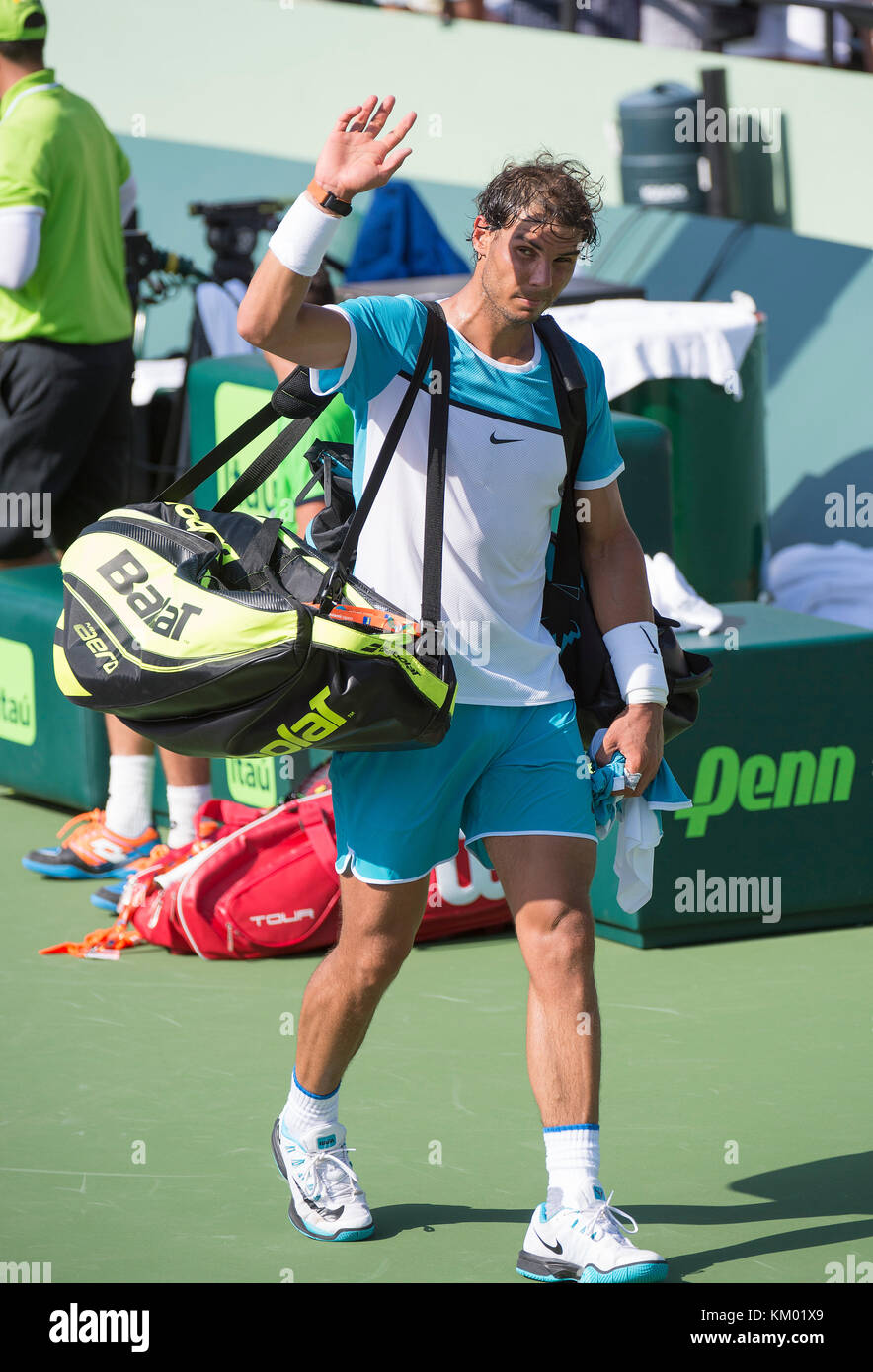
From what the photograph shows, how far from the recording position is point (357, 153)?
138 inches

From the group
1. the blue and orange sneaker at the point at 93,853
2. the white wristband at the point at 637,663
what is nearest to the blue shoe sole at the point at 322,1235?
the white wristband at the point at 637,663

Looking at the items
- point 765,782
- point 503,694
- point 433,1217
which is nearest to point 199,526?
point 503,694

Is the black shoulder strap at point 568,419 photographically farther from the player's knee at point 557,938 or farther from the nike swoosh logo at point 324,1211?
the nike swoosh logo at point 324,1211

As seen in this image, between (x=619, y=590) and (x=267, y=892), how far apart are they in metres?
1.94

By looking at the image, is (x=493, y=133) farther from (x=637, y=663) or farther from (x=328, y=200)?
(x=328, y=200)

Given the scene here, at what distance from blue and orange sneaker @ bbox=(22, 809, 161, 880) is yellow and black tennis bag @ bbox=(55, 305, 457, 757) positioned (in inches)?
104

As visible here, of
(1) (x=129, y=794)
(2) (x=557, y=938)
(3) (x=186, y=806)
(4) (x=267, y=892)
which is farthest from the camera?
(1) (x=129, y=794)

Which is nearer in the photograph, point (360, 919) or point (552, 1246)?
point (552, 1246)

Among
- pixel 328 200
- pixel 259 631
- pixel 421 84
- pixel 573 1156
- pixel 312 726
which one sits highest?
pixel 421 84

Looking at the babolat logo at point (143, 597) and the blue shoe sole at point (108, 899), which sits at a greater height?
the babolat logo at point (143, 597)

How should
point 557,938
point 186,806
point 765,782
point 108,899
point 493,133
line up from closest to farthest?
point 557,938, point 765,782, point 108,899, point 186,806, point 493,133

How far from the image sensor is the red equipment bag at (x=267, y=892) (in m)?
5.61

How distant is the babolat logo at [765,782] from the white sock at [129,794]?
5.54ft
